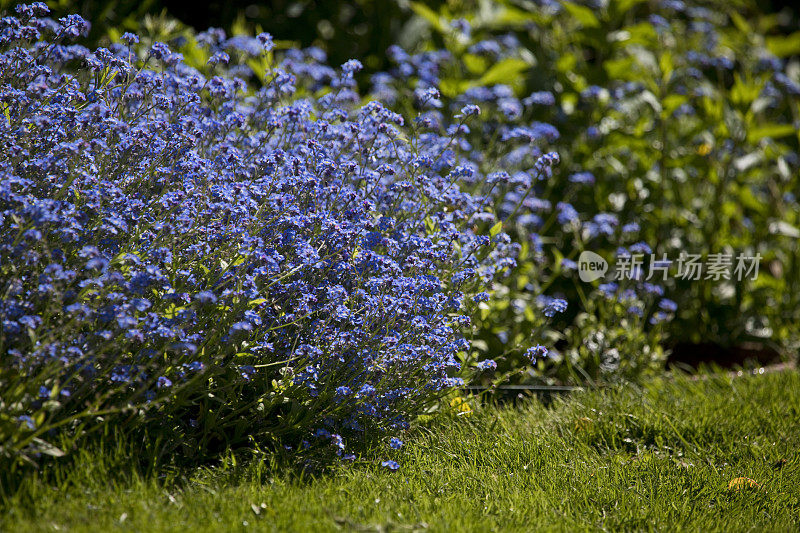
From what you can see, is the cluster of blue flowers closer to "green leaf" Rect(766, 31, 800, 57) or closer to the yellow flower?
the yellow flower

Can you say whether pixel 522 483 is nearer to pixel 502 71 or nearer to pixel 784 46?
pixel 502 71

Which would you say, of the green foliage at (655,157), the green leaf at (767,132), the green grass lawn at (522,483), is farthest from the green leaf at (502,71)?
the green grass lawn at (522,483)

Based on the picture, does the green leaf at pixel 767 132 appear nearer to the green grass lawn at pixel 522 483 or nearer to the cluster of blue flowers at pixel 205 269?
the green grass lawn at pixel 522 483

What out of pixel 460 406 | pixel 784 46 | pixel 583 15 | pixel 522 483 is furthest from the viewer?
pixel 784 46

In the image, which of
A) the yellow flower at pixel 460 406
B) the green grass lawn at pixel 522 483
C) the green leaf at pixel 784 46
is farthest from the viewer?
the green leaf at pixel 784 46

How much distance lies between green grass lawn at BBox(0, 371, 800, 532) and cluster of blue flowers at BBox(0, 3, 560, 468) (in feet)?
0.69

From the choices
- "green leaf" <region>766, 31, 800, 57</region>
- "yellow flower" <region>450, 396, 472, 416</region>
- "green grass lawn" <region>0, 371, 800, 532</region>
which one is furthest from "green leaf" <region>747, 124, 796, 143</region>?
"yellow flower" <region>450, 396, 472, 416</region>

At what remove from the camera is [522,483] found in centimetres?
305

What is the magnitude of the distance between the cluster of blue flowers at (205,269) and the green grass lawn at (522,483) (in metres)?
0.21

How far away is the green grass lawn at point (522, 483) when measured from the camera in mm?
2543

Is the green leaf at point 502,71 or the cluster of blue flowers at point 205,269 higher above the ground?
the green leaf at point 502,71

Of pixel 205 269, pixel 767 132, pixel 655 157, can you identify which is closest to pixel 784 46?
pixel 767 132

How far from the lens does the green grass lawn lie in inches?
100

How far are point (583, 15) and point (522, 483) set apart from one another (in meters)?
3.25
